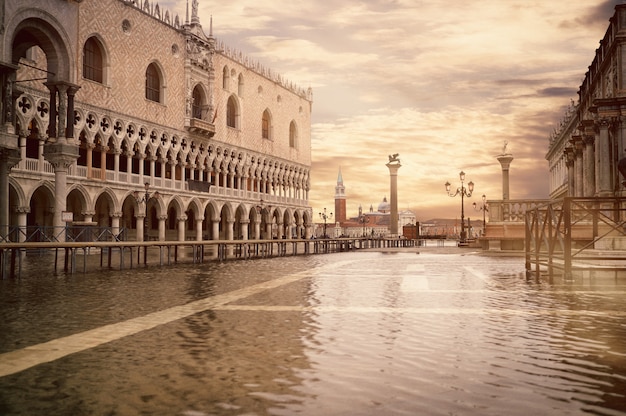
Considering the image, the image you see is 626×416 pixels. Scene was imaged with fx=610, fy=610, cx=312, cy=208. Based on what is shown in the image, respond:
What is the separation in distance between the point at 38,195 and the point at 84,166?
3.78m

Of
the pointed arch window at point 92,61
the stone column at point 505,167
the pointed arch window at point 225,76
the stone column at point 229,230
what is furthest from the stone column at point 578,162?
the pointed arch window at point 225,76

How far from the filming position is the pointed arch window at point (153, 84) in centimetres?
4706

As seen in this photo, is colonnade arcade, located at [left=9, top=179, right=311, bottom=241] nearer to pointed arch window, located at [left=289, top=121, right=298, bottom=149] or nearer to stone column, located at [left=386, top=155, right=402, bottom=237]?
pointed arch window, located at [left=289, top=121, right=298, bottom=149]

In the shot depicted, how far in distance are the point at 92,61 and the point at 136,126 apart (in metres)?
5.84

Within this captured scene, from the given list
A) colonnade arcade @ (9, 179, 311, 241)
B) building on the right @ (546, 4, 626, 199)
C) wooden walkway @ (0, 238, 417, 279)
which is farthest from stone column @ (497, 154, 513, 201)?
colonnade arcade @ (9, 179, 311, 241)

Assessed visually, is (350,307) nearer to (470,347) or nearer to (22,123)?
(470,347)

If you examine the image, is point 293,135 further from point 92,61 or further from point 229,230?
point 92,61

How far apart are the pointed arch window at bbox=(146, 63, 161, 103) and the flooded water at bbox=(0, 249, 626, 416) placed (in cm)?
3896

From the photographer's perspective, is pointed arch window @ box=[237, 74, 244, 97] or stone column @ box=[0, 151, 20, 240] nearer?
stone column @ box=[0, 151, 20, 240]

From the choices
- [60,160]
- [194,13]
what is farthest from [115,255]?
[194,13]

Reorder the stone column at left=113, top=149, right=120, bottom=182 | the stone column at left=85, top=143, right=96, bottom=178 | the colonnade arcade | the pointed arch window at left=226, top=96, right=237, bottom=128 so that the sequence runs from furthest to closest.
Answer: the pointed arch window at left=226, top=96, right=237, bottom=128
the stone column at left=113, top=149, right=120, bottom=182
the stone column at left=85, top=143, right=96, bottom=178
the colonnade arcade

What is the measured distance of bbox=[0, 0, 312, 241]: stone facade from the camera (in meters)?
28.2

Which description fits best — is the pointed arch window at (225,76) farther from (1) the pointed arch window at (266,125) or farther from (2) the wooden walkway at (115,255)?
(2) the wooden walkway at (115,255)

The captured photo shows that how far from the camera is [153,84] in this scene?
156ft
